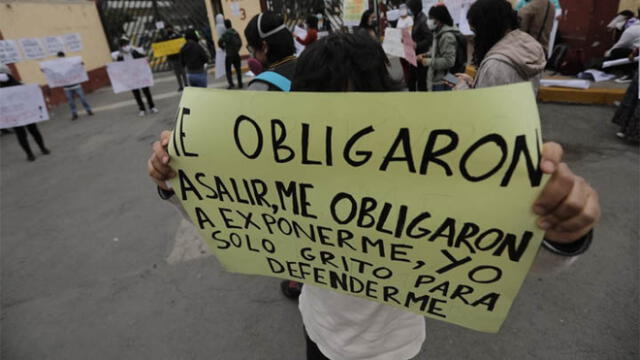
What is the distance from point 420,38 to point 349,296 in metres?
5.07

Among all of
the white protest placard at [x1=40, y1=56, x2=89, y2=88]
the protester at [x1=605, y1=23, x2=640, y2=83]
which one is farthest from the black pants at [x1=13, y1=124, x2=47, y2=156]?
the protester at [x1=605, y1=23, x2=640, y2=83]

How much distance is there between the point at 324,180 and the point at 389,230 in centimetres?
22

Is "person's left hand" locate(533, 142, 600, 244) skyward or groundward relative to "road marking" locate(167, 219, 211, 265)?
skyward

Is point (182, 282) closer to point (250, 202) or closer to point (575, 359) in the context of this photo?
point (250, 202)

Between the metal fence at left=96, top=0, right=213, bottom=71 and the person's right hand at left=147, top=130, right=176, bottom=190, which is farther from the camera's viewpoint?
the metal fence at left=96, top=0, right=213, bottom=71

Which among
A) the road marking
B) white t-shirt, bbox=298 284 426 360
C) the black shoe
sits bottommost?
the road marking

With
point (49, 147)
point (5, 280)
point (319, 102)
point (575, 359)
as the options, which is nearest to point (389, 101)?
point (319, 102)

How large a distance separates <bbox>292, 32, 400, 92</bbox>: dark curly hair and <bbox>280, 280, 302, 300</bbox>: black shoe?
1780 mm

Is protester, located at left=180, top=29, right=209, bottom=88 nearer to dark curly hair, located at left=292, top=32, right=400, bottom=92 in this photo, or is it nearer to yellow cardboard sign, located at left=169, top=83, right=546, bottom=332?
yellow cardboard sign, located at left=169, top=83, right=546, bottom=332

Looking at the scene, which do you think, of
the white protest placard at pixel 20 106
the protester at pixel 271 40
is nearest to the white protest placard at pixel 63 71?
the white protest placard at pixel 20 106

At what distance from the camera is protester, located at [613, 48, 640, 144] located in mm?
3977

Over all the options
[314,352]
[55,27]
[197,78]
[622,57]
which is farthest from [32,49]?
[622,57]

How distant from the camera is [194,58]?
689 cm

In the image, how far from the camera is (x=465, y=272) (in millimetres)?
902
